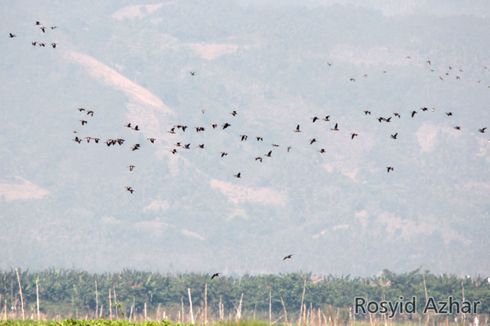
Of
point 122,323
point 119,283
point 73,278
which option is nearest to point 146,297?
point 119,283

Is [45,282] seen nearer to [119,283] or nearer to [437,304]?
[119,283]

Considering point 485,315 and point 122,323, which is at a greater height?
point 485,315

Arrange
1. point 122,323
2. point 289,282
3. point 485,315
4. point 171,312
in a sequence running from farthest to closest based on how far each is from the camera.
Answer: point 289,282 < point 171,312 < point 485,315 < point 122,323

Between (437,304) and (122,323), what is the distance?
74.2 m

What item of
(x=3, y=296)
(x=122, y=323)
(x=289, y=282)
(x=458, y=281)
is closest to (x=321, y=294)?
(x=289, y=282)

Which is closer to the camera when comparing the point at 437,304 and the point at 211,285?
the point at 437,304

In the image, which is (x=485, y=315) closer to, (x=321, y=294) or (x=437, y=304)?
(x=437, y=304)

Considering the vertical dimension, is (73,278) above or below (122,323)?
above

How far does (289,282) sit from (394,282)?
10594 mm

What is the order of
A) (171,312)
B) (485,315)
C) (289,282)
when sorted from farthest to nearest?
(289,282)
(171,312)
(485,315)

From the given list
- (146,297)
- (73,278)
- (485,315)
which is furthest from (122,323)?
(73,278)

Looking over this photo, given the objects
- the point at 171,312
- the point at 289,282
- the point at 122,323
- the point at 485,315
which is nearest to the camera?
the point at 122,323

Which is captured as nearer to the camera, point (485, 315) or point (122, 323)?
point (122, 323)

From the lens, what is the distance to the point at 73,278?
134500mm
